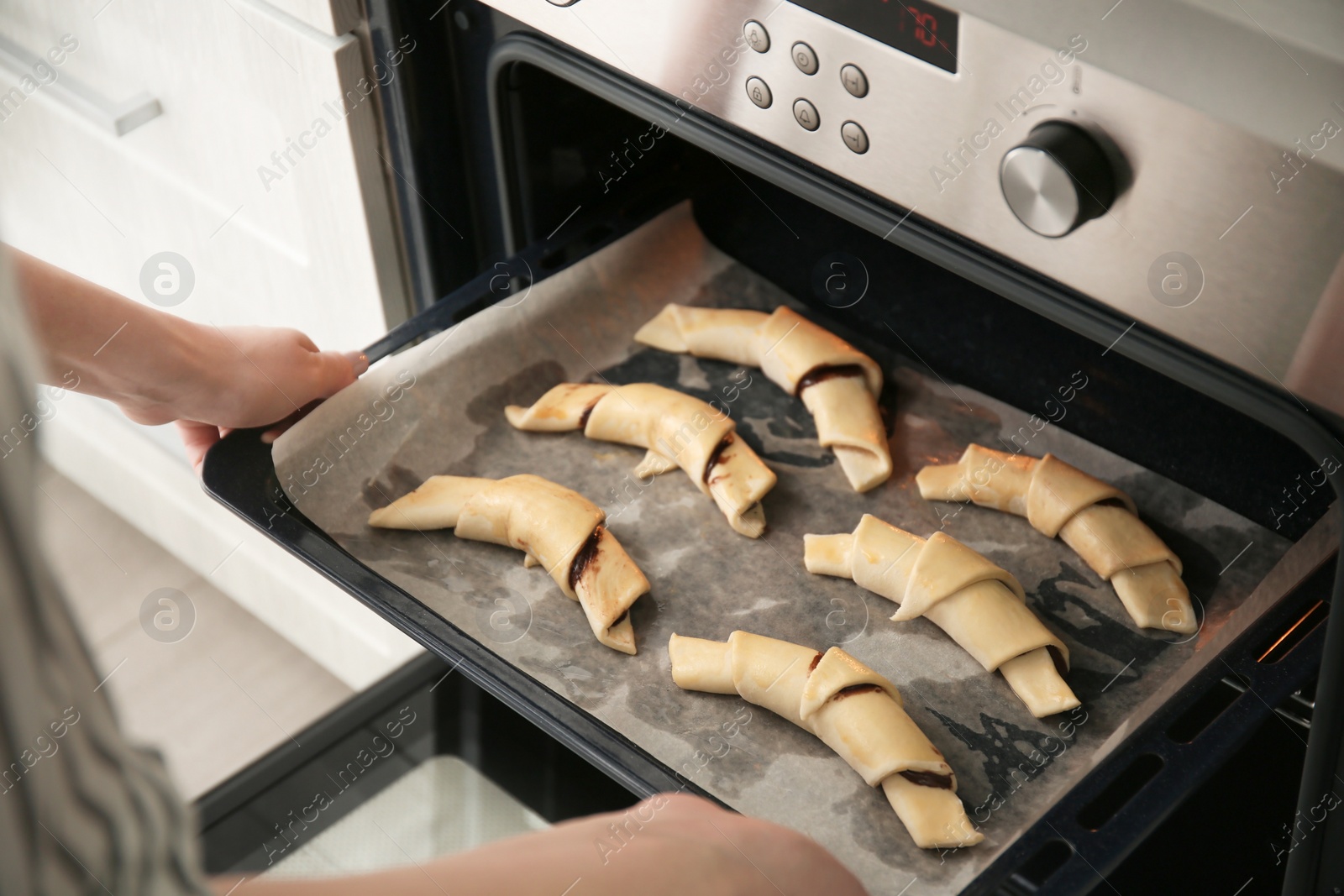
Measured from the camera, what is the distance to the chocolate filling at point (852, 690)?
0.70 m

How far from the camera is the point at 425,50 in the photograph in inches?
34.7

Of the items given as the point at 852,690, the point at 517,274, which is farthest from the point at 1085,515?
the point at 517,274

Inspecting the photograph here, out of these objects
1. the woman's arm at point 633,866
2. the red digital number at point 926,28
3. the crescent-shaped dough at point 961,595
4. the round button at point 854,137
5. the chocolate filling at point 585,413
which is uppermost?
the red digital number at point 926,28

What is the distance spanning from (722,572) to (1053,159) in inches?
16.5

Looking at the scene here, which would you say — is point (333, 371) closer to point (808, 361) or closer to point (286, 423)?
point (286, 423)

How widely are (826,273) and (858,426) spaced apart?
19 centimetres

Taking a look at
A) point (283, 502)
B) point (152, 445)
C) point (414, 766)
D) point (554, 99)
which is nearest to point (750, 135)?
point (554, 99)

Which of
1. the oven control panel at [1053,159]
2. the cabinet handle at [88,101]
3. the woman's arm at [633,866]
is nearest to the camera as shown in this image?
the woman's arm at [633,866]

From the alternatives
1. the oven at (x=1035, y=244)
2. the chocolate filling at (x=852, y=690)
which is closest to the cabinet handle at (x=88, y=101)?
the oven at (x=1035, y=244)

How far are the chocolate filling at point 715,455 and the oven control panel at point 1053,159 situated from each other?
0.90 feet

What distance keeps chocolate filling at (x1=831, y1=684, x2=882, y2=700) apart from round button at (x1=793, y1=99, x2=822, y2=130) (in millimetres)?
346

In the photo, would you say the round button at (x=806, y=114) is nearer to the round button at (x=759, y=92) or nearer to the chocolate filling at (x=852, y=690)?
the round button at (x=759, y=92)

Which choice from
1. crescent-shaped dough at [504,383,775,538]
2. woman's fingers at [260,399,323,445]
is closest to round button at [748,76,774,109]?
A: crescent-shaped dough at [504,383,775,538]

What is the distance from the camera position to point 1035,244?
571mm
